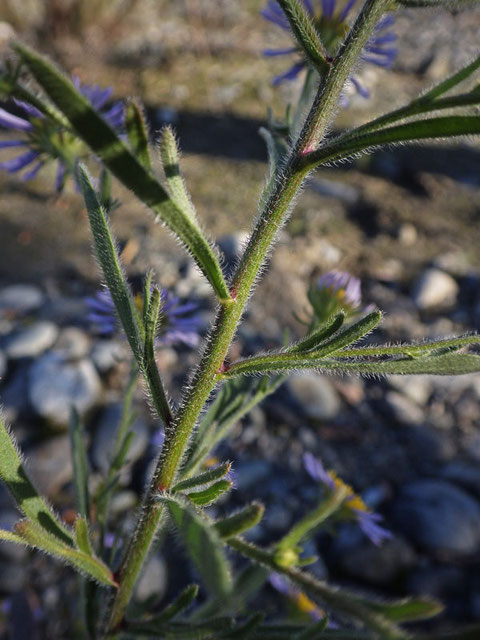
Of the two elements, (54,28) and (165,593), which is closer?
(165,593)

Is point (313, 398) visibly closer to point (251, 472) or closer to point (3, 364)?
point (251, 472)

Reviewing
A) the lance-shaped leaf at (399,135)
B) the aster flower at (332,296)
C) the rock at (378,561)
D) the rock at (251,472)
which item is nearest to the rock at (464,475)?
the rock at (378,561)

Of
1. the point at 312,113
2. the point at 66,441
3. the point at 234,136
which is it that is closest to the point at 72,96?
the point at 312,113

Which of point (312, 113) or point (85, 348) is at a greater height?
point (312, 113)

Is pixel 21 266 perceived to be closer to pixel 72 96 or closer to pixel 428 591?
pixel 428 591

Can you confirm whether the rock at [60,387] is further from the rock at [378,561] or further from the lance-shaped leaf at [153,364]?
the lance-shaped leaf at [153,364]

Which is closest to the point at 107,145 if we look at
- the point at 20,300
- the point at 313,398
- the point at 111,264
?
the point at 111,264
